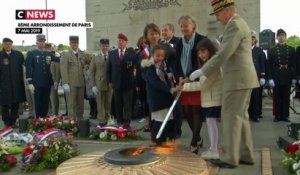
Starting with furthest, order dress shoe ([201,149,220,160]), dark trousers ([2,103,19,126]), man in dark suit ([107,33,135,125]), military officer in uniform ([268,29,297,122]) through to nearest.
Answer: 1. dark trousers ([2,103,19,126])
2. military officer in uniform ([268,29,297,122])
3. man in dark suit ([107,33,135,125])
4. dress shoe ([201,149,220,160])

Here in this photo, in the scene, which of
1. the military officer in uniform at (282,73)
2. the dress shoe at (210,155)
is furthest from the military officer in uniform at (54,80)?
the dress shoe at (210,155)

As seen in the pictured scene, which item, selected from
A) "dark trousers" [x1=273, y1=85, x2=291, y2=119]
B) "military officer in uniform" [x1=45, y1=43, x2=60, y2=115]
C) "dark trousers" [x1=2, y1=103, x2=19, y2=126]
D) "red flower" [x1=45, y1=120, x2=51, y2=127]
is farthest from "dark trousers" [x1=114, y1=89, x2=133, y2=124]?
"dark trousers" [x1=273, y1=85, x2=291, y2=119]

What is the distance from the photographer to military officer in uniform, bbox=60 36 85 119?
8.83m

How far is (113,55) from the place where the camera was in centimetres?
800

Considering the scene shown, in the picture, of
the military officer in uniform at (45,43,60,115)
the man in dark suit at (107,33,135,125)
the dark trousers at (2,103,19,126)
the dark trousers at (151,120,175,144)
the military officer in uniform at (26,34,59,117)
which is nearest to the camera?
the dark trousers at (151,120,175,144)

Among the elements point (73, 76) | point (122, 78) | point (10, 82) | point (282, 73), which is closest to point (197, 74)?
point (122, 78)

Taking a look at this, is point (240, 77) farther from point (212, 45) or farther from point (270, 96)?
point (270, 96)

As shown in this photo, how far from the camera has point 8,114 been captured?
915 cm

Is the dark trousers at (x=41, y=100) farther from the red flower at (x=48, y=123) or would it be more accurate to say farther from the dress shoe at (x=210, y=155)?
the dress shoe at (x=210, y=155)

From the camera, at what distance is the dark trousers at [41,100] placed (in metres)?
9.22

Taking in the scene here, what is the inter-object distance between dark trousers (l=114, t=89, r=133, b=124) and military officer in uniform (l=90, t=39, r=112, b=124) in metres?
0.92

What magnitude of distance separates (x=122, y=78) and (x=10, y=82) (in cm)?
278

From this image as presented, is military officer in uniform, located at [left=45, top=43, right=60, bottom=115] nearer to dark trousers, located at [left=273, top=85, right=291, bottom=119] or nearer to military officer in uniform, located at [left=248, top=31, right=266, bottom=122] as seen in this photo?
military officer in uniform, located at [left=248, top=31, right=266, bottom=122]

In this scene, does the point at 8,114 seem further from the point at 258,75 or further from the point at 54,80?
the point at 258,75
